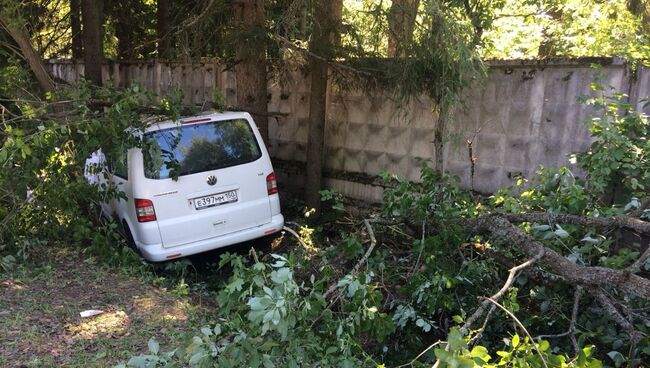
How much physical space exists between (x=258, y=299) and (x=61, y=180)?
12.2 feet

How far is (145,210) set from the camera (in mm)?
5625

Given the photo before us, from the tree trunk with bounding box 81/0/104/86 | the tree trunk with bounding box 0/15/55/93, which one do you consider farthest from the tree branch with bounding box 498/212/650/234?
the tree trunk with bounding box 81/0/104/86

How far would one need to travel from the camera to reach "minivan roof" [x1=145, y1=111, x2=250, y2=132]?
5.70 metres

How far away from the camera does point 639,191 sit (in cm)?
446

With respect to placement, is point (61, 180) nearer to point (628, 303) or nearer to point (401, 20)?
point (401, 20)

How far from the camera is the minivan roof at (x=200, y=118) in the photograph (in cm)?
570

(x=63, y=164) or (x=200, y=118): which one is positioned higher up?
(x=200, y=118)

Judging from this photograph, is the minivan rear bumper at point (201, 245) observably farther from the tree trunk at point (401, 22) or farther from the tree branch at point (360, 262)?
the tree trunk at point (401, 22)

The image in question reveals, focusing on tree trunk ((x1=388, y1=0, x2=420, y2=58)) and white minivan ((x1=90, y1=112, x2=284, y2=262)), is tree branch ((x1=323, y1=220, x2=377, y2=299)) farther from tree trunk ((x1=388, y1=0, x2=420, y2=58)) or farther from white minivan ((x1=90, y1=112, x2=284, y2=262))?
tree trunk ((x1=388, y1=0, x2=420, y2=58))

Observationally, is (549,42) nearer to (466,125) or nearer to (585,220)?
(466,125)

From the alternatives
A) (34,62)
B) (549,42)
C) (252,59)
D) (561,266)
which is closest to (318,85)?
(252,59)

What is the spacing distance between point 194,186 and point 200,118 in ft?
2.48

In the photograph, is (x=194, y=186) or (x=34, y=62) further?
(x=34, y=62)

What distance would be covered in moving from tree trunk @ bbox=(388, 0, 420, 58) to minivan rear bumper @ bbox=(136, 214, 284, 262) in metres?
2.50
